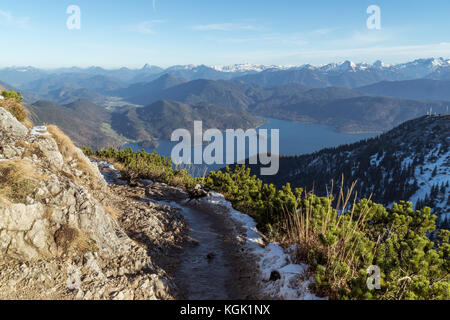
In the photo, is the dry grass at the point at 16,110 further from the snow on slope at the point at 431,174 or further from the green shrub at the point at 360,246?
the snow on slope at the point at 431,174

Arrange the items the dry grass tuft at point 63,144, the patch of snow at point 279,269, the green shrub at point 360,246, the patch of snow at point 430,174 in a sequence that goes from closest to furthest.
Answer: the green shrub at point 360,246
the patch of snow at point 279,269
the dry grass tuft at point 63,144
the patch of snow at point 430,174

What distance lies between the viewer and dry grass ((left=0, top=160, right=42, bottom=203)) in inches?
260

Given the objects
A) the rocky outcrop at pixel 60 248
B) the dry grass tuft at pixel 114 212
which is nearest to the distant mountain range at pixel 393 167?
the dry grass tuft at pixel 114 212

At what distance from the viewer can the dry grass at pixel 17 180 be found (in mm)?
6613

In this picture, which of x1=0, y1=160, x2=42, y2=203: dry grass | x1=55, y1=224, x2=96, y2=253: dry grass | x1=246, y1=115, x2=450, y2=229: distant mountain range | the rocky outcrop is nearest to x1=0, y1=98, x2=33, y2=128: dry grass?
the rocky outcrop

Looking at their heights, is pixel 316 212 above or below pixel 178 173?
above

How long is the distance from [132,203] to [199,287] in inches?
278

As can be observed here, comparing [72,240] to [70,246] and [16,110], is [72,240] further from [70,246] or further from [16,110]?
[16,110]

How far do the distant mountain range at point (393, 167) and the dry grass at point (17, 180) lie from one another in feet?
470

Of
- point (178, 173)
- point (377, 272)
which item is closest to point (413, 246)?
point (377, 272)

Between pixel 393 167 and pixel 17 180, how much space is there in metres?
190
